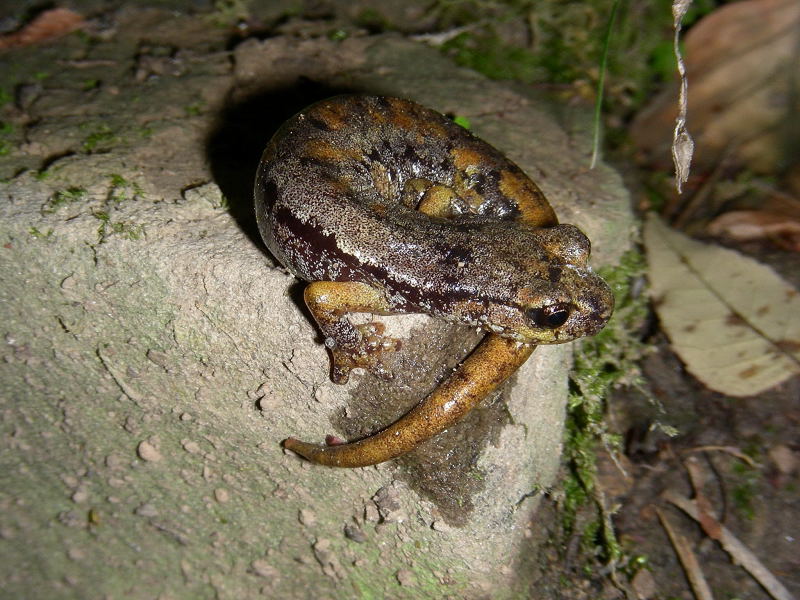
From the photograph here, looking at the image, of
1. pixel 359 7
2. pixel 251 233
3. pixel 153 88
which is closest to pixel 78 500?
pixel 251 233

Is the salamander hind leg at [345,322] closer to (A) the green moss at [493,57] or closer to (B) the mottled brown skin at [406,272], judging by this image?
(B) the mottled brown skin at [406,272]

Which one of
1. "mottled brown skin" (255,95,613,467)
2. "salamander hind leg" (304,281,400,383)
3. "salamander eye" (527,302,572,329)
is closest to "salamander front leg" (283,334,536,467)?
"mottled brown skin" (255,95,613,467)

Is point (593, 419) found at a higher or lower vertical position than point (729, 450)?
higher

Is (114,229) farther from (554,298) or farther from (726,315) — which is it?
(726,315)

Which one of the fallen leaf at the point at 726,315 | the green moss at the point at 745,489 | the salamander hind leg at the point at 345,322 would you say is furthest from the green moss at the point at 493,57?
the green moss at the point at 745,489

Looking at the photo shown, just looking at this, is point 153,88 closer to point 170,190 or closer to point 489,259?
point 170,190

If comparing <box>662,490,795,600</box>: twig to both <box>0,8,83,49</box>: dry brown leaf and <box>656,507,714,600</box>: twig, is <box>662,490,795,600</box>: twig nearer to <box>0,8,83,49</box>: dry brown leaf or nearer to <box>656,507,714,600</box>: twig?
<box>656,507,714,600</box>: twig

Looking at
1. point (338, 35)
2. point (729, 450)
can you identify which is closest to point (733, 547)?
point (729, 450)
